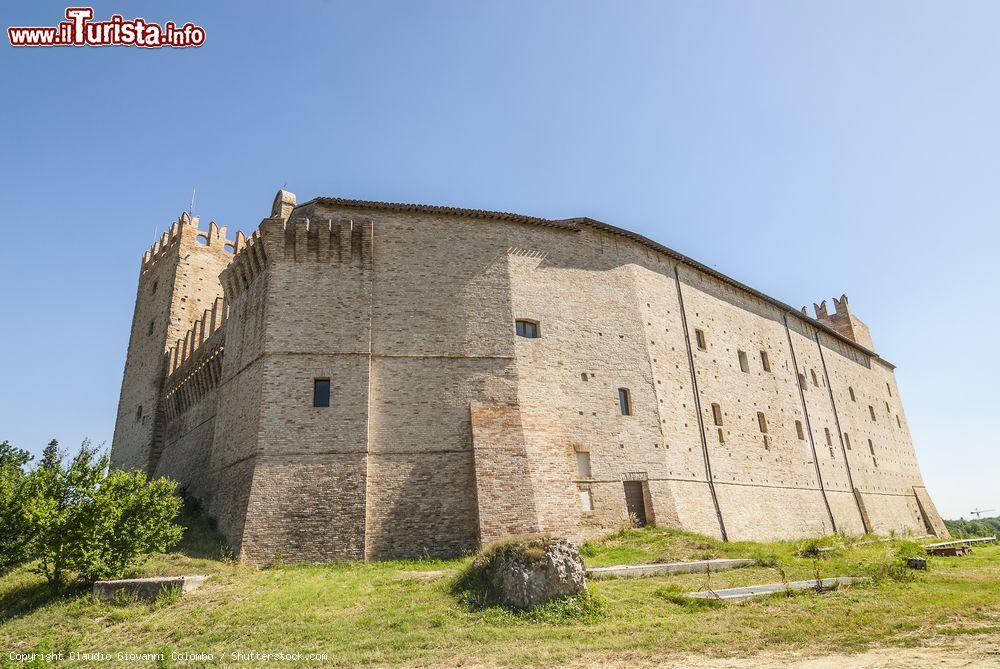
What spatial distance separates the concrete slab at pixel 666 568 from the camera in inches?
517

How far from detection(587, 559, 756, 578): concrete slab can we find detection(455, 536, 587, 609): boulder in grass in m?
1.88

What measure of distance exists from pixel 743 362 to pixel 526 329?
11847 millimetres

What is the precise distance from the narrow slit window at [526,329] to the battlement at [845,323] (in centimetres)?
2603

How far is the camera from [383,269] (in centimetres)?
1856

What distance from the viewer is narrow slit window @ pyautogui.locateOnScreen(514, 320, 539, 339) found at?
19344 millimetres

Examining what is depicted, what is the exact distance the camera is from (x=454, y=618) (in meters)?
10.2

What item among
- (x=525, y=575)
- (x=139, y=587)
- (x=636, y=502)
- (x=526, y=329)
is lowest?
(x=525, y=575)

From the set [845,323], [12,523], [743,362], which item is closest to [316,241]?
[12,523]

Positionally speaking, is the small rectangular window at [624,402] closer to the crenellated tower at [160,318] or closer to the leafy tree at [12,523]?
the leafy tree at [12,523]

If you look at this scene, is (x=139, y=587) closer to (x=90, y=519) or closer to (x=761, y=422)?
(x=90, y=519)

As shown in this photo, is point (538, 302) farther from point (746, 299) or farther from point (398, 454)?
point (746, 299)

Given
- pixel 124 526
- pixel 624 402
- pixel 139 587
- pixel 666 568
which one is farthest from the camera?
pixel 624 402

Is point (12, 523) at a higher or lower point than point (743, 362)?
lower

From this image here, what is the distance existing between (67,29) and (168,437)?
17981 millimetres
